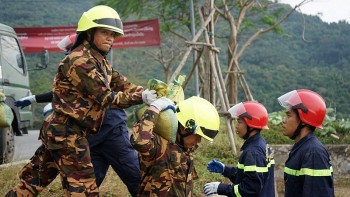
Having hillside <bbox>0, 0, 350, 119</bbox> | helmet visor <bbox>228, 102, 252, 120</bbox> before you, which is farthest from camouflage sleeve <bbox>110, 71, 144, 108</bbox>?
hillside <bbox>0, 0, 350, 119</bbox>

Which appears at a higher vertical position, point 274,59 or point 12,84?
point 12,84

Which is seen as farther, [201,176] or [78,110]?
[201,176]

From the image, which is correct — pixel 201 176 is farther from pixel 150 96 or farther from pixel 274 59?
pixel 274 59

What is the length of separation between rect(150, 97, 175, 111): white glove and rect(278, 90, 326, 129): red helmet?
2.62ft

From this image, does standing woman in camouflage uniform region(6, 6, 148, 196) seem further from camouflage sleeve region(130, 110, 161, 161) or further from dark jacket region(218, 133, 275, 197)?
dark jacket region(218, 133, 275, 197)

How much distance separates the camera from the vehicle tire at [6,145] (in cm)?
701

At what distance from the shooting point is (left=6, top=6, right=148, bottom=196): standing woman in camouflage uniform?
11.8 ft

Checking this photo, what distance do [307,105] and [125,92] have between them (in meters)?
1.32

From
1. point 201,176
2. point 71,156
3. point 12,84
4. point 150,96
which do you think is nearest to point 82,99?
point 71,156

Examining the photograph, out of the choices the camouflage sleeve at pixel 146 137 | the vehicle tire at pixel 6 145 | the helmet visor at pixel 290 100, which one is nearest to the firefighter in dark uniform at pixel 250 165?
the helmet visor at pixel 290 100

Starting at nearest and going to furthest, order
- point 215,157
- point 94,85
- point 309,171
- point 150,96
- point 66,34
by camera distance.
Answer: point 309,171
point 150,96
point 94,85
point 215,157
point 66,34

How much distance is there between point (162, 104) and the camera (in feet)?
11.0

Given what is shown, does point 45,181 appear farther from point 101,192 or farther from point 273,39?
point 273,39

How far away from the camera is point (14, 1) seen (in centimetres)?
3344
